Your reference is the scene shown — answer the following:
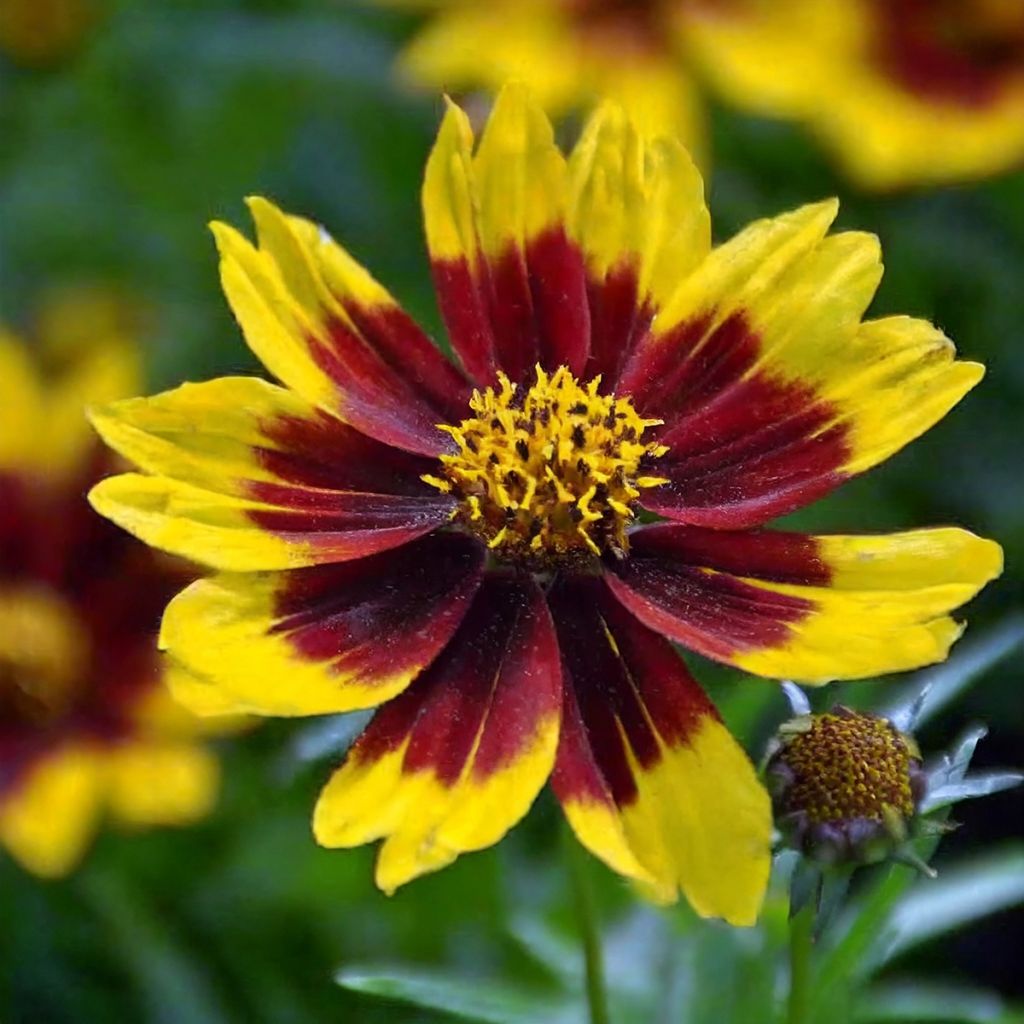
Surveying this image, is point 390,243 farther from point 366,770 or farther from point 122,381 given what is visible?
point 366,770

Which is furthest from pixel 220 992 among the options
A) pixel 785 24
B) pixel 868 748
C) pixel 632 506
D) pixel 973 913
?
pixel 785 24

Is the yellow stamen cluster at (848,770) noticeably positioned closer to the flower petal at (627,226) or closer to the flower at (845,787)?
the flower at (845,787)

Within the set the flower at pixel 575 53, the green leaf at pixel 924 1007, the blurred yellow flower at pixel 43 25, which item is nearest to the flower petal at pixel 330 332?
the green leaf at pixel 924 1007

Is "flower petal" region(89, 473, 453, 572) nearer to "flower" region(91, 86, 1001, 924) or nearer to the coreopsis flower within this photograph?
"flower" region(91, 86, 1001, 924)


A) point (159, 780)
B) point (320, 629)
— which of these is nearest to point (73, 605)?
point (159, 780)

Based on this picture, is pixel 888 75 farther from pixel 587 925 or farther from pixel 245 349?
pixel 587 925

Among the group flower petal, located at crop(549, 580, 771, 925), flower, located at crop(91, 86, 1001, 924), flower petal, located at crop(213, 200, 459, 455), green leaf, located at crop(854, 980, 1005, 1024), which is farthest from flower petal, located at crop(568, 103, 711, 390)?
green leaf, located at crop(854, 980, 1005, 1024)
